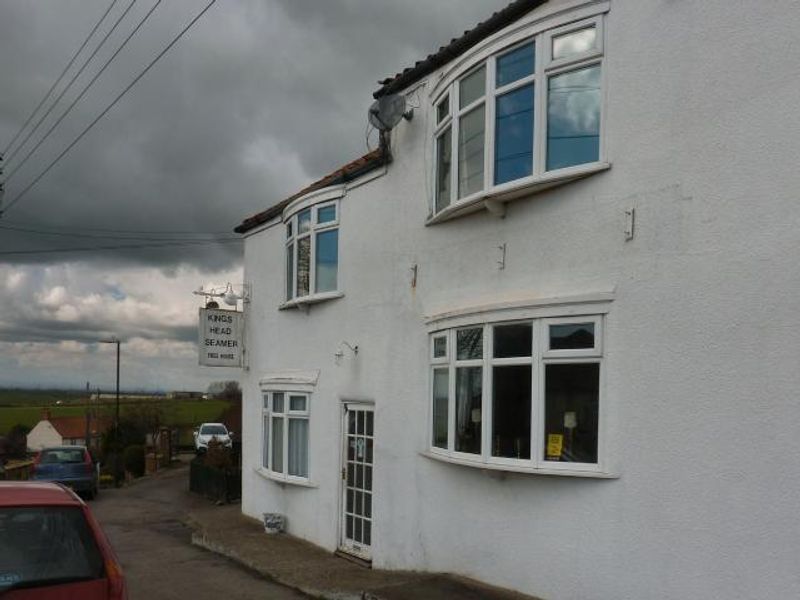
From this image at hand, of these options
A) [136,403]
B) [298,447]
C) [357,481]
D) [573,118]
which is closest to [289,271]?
[298,447]

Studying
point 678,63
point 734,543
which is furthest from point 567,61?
point 734,543

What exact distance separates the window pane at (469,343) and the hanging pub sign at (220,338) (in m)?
7.81

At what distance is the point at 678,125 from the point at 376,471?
6.10m

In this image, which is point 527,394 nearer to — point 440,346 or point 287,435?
point 440,346

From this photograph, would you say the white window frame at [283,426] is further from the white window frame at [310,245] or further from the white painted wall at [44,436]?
the white painted wall at [44,436]

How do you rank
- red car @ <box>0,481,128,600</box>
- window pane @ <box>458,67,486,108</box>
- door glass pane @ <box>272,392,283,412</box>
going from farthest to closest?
door glass pane @ <box>272,392,283,412</box> < window pane @ <box>458,67,486,108</box> < red car @ <box>0,481,128,600</box>

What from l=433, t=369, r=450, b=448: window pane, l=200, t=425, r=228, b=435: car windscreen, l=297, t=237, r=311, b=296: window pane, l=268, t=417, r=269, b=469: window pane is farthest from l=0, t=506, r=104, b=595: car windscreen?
l=200, t=425, r=228, b=435: car windscreen

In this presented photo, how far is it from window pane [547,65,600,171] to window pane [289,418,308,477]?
7.19 m

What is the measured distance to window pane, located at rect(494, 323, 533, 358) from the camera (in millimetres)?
7602

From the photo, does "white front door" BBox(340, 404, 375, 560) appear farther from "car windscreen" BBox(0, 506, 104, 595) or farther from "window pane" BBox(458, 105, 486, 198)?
"car windscreen" BBox(0, 506, 104, 595)

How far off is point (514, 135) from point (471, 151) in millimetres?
834

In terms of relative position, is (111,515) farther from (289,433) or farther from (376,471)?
(376,471)

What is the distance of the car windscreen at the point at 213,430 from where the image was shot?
34719 mm

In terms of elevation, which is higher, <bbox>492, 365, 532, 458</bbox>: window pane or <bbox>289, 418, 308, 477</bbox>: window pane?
<bbox>492, 365, 532, 458</bbox>: window pane
